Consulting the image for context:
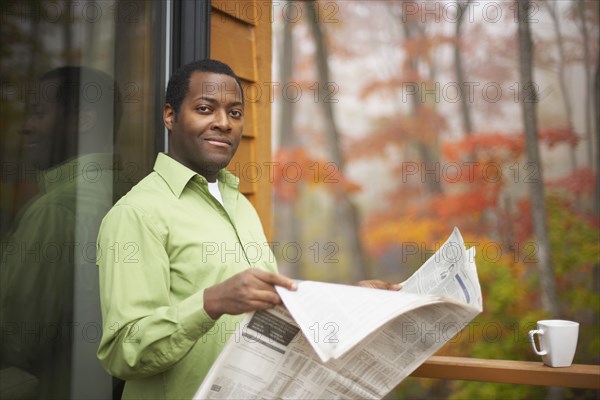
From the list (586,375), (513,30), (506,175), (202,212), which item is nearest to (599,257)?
A: (506,175)

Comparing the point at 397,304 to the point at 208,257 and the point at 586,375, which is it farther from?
the point at 586,375

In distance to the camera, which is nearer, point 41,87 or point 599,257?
point 41,87

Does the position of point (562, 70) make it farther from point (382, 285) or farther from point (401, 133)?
point (382, 285)

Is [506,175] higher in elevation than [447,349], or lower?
higher

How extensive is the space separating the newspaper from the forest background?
11.5 ft

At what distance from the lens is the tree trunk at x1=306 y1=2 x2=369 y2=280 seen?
6.98 m

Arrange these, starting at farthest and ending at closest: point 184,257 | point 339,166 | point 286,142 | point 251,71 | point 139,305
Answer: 1. point 286,142
2. point 339,166
3. point 251,71
4. point 184,257
5. point 139,305

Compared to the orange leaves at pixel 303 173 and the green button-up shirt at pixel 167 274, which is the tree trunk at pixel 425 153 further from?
the green button-up shirt at pixel 167 274

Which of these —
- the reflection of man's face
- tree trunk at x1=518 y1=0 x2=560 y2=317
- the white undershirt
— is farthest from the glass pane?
tree trunk at x1=518 y1=0 x2=560 y2=317

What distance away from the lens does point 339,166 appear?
711cm

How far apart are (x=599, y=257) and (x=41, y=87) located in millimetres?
4145

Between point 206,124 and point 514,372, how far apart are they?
99cm

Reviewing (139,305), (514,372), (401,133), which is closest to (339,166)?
(401,133)

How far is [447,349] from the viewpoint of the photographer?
5.00 metres
